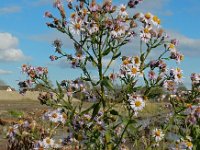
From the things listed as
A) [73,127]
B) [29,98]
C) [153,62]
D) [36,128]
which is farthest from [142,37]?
[29,98]

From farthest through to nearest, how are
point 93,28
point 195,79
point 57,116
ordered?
point 195,79, point 57,116, point 93,28

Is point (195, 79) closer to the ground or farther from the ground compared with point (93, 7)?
closer to the ground

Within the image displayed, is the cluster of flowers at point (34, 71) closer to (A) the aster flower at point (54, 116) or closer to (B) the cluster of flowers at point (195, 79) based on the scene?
(A) the aster flower at point (54, 116)

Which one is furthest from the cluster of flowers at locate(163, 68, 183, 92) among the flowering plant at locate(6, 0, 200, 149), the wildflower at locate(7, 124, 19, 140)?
the wildflower at locate(7, 124, 19, 140)

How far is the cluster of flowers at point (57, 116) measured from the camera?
5.04m

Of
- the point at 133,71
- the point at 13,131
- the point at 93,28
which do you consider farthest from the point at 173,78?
the point at 13,131

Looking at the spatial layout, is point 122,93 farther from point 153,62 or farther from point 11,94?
point 11,94

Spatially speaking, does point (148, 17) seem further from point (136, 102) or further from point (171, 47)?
point (136, 102)

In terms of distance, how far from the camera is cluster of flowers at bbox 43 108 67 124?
16.5ft

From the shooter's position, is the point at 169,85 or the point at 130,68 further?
the point at 169,85

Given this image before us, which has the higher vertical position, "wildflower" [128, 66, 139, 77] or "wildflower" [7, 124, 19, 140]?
"wildflower" [128, 66, 139, 77]

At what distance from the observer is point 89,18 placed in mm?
5047

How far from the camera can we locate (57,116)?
5070 mm

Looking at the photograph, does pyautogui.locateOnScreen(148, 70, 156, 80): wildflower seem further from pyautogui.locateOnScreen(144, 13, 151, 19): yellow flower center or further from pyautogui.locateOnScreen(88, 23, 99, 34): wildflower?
pyautogui.locateOnScreen(88, 23, 99, 34): wildflower
